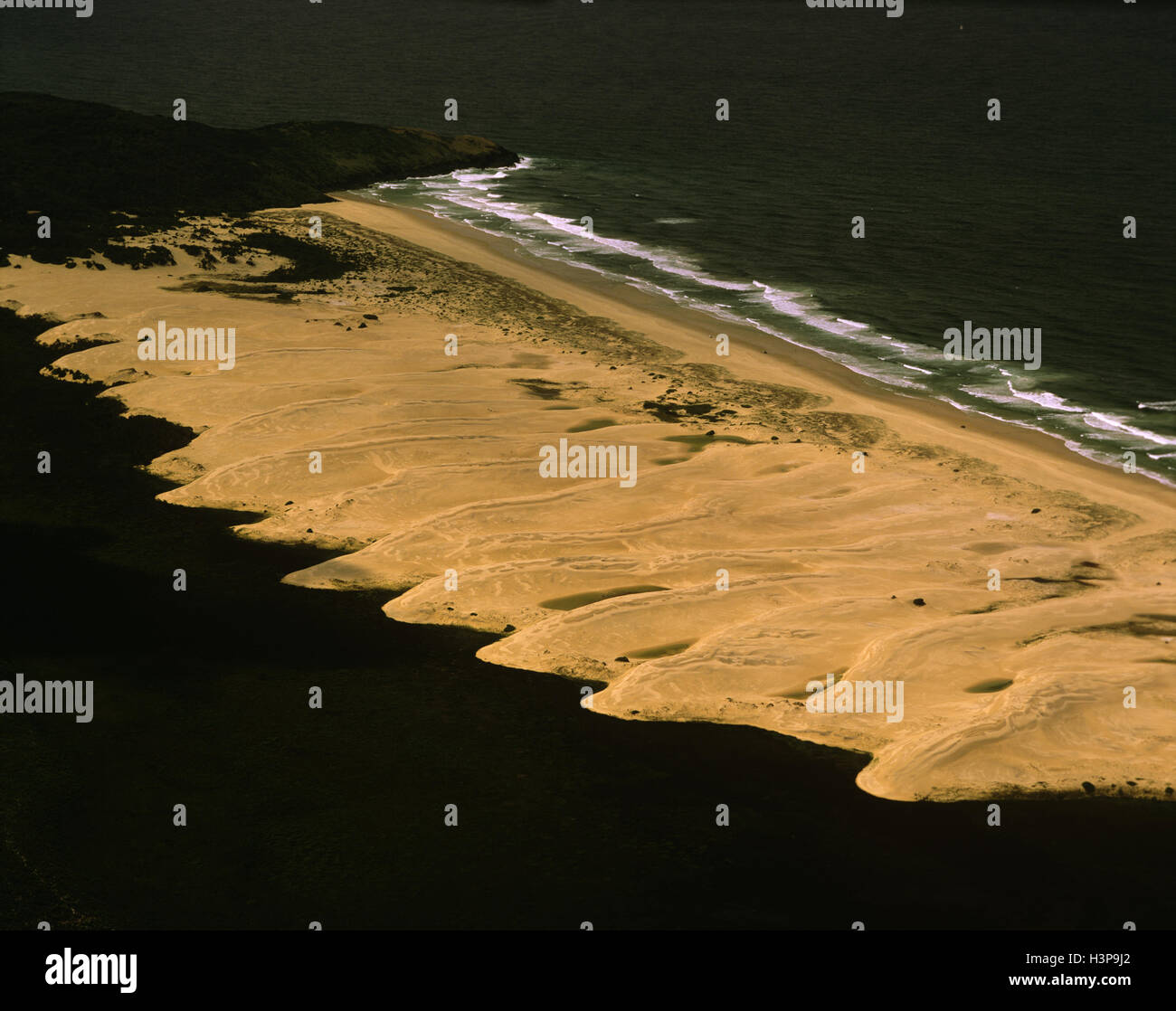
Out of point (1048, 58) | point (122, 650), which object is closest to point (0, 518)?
point (122, 650)

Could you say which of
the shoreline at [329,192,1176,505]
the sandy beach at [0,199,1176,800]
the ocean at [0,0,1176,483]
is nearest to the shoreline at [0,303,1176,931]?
the sandy beach at [0,199,1176,800]

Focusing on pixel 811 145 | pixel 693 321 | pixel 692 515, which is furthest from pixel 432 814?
pixel 811 145

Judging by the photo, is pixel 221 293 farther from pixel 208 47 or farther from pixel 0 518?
pixel 208 47

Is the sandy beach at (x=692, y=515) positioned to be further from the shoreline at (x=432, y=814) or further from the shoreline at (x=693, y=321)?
the shoreline at (x=432, y=814)
